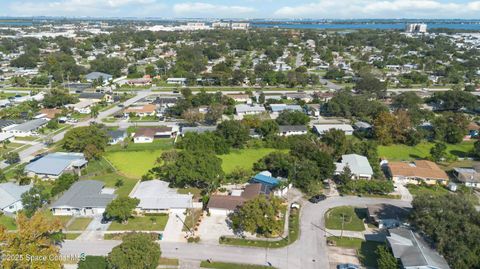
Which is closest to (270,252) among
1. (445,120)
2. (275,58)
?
(445,120)

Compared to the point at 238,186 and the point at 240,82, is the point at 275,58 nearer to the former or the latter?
the point at 240,82

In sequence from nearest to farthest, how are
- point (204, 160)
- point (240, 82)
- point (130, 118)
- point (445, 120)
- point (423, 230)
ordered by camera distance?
point (423, 230) → point (204, 160) → point (445, 120) → point (130, 118) → point (240, 82)

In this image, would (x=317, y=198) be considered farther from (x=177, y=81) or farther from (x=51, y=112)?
(x=177, y=81)

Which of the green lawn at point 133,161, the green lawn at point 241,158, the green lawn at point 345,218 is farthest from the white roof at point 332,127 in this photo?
the green lawn at point 133,161

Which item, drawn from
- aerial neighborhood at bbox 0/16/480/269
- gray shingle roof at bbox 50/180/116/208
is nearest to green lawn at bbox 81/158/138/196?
aerial neighborhood at bbox 0/16/480/269

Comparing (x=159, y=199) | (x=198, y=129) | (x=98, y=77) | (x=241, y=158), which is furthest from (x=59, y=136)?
(x=98, y=77)

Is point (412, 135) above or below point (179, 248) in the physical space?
above

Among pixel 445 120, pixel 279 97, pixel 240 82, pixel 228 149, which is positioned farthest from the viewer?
pixel 240 82

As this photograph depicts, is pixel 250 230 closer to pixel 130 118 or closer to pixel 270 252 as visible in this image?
pixel 270 252

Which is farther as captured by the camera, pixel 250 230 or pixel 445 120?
pixel 445 120
